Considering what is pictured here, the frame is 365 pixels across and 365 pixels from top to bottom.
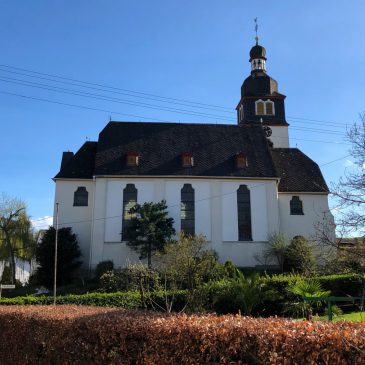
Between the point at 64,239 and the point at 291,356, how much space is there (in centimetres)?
3035

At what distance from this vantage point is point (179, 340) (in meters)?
5.79

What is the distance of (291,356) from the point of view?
4730 mm

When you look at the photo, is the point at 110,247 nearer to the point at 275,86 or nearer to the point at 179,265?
the point at 179,265

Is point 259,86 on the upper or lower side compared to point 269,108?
upper

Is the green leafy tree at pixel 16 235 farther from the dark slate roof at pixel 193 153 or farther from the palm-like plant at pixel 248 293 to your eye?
the palm-like plant at pixel 248 293

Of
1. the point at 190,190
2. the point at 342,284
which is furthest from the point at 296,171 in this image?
the point at 342,284

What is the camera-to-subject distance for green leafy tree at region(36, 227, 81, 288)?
32.4 m

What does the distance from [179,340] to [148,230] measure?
86.5ft

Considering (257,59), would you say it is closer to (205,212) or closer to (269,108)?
(269,108)

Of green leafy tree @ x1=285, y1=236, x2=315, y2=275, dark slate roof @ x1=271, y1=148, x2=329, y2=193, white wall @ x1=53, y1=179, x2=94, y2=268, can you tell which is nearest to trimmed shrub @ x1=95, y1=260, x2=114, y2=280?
white wall @ x1=53, y1=179, x2=94, y2=268

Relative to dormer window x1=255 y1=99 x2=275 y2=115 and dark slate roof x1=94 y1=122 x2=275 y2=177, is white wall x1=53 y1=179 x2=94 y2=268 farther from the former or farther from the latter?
dormer window x1=255 y1=99 x2=275 y2=115

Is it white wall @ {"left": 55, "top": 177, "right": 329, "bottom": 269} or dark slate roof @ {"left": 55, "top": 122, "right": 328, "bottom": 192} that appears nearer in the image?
white wall @ {"left": 55, "top": 177, "right": 329, "bottom": 269}

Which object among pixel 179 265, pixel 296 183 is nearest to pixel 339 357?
pixel 179 265

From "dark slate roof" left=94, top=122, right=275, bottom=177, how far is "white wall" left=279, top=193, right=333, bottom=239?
10.1ft
